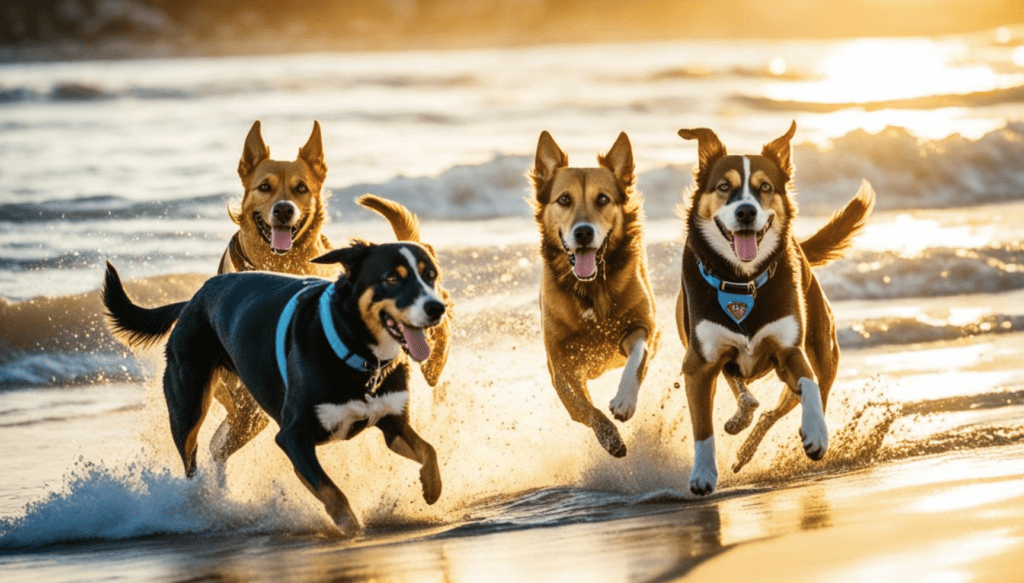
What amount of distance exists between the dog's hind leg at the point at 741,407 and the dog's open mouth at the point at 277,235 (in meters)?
2.90

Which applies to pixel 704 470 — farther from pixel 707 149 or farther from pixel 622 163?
pixel 622 163

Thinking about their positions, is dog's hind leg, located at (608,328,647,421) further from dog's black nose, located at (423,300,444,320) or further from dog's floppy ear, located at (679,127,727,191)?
dog's black nose, located at (423,300,444,320)

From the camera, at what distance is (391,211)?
27.0 ft

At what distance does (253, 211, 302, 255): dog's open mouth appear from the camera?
873 cm

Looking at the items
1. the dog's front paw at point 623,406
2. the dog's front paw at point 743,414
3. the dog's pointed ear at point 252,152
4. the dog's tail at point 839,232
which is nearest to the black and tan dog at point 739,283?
the dog's front paw at point 743,414

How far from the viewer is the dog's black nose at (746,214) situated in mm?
6723

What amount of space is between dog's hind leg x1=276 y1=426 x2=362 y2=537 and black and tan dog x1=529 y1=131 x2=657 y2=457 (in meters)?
1.61

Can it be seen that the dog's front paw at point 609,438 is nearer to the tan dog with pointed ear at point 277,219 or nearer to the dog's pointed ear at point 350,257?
the dog's pointed ear at point 350,257

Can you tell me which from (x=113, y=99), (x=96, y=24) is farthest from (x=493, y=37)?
(x=113, y=99)

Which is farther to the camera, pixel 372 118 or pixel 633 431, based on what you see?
pixel 372 118

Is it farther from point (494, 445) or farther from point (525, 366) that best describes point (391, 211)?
point (525, 366)

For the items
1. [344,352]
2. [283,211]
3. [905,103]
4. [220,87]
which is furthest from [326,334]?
[220,87]

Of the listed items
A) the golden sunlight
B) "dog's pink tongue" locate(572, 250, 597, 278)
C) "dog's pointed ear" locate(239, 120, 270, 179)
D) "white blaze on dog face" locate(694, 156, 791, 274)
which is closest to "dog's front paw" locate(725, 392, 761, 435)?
"white blaze on dog face" locate(694, 156, 791, 274)

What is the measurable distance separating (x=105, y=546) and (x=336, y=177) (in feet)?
40.1
